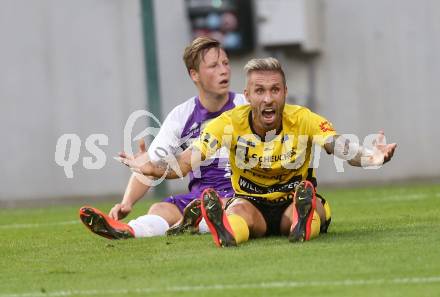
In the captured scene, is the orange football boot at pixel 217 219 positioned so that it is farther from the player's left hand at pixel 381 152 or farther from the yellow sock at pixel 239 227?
the player's left hand at pixel 381 152

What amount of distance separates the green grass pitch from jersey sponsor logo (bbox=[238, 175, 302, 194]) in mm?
308

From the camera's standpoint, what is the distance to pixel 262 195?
7316 mm

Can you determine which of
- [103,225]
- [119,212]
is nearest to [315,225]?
[103,225]

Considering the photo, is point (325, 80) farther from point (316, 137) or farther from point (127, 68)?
point (316, 137)

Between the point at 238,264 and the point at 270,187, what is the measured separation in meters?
1.28

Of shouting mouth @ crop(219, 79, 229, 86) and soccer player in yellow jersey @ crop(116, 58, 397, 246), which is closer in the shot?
soccer player in yellow jersey @ crop(116, 58, 397, 246)

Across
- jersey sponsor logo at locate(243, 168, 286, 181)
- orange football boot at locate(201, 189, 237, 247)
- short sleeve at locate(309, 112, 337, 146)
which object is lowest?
orange football boot at locate(201, 189, 237, 247)

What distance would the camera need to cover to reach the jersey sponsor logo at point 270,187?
7.29 metres

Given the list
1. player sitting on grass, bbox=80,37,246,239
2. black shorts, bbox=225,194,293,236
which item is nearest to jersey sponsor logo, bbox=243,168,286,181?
black shorts, bbox=225,194,293,236

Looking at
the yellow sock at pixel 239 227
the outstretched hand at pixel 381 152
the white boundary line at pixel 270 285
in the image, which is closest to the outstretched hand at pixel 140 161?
the yellow sock at pixel 239 227

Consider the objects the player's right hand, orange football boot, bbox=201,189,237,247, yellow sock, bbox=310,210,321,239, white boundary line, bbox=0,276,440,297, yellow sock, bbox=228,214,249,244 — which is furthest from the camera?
the player's right hand

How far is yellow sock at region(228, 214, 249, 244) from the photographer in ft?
22.7

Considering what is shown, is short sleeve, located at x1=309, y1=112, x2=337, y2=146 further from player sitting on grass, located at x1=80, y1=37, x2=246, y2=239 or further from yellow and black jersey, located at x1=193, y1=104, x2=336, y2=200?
→ player sitting on grass, located at x1=80, y1=37, x2=246, y2=239

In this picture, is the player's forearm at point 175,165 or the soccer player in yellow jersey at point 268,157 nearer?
the soccer player in yellow jersey at point 268,157
